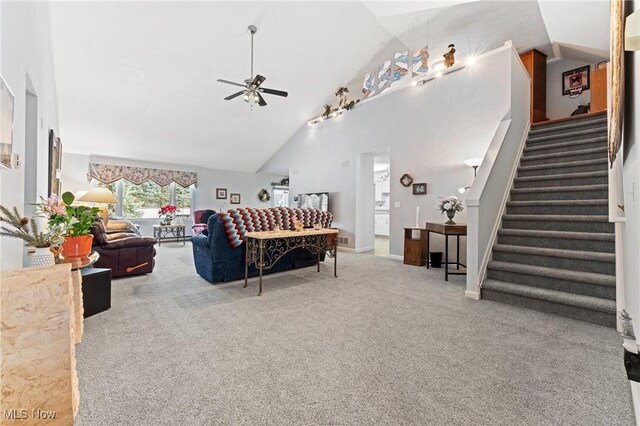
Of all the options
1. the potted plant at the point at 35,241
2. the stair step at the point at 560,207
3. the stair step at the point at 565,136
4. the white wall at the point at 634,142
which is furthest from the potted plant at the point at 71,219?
the stair step at the point at 565,136

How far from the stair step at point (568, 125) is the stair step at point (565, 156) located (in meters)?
0.65

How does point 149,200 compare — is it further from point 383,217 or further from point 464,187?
point 464,187

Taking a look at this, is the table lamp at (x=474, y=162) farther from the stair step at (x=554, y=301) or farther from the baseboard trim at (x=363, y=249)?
the baseboard trim at (x=363, y=249)

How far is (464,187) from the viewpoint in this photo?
16.4ft

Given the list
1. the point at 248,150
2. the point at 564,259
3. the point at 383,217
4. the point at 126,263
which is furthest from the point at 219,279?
the point at 383,217

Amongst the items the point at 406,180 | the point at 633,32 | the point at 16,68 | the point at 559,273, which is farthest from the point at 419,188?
the point at 16,68

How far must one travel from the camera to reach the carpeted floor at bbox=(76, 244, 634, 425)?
1436mm

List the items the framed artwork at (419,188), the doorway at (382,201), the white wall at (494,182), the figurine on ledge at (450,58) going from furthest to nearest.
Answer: the doorway at (382,201)
the framed artwork at (419,188)
the figurine on ledge at (450,58)
the white wall at (494,182)

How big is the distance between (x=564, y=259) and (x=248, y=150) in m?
7.97

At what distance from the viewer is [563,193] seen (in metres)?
3.69

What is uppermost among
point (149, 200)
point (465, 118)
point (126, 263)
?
point (465, 118)

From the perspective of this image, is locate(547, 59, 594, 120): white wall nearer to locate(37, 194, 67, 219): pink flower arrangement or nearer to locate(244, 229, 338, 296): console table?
locate(244, 229, 338, 296): console table

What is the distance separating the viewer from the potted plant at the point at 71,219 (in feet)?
6.62

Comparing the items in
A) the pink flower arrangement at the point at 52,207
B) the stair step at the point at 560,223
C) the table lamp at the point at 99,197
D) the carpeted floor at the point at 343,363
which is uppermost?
the table lamp at the point at 99,197
